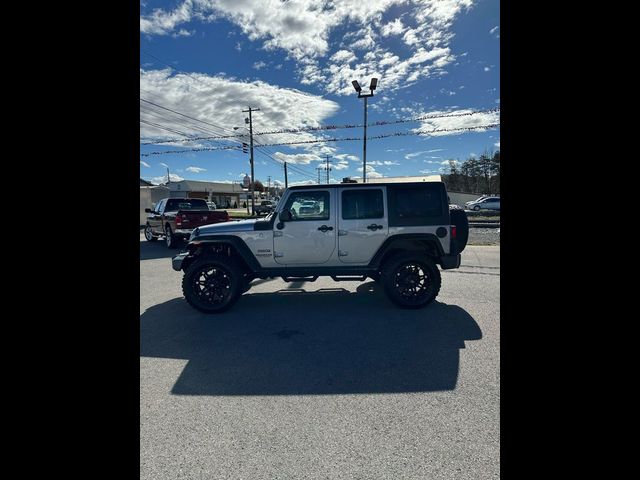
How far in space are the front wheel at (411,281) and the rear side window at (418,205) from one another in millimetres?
596

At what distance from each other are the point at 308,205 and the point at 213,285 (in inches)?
79.5

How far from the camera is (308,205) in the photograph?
196 inches

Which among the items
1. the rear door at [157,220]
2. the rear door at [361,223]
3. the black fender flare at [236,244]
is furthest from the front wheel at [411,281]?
the rear door at [157,220]

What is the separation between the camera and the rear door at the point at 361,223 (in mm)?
4898

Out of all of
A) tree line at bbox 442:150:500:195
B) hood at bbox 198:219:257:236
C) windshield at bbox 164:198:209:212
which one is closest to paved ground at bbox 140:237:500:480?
hood at bbox 198:219:257:236

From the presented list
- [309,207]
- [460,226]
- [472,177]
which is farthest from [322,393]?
[472,177]

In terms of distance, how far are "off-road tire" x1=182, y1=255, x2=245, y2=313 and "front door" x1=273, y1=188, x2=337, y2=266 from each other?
76 centimetres

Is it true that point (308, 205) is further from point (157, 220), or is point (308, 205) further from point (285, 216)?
point (157, 220)

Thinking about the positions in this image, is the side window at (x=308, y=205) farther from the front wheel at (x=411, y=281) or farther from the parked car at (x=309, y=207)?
the front wheel at (x=411, y=281)

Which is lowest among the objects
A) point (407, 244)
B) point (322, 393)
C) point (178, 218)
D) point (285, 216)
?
point (322, 393)
